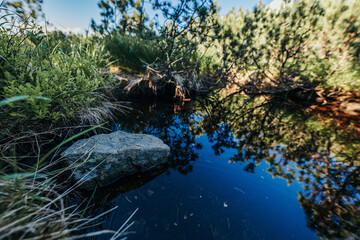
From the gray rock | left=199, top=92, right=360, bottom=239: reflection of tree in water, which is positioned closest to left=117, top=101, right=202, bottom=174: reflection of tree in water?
the gray rock

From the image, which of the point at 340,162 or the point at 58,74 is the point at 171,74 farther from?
the point at 340,162

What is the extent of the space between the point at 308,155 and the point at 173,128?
2.41 m

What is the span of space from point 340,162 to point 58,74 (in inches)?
163

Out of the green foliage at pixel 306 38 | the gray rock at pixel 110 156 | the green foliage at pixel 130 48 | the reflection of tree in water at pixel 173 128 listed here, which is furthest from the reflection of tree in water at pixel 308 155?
the green foliage at pixel 130 48

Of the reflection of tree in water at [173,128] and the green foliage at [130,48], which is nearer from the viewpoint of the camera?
the reflection of tree in water at [173,128]

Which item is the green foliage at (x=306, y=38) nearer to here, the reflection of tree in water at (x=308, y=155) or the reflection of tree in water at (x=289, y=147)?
the reflection of tree in water at (x=289, y=147)

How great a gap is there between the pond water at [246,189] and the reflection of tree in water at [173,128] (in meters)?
0.02

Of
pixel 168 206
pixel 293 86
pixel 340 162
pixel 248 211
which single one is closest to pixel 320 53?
pixel 293 86

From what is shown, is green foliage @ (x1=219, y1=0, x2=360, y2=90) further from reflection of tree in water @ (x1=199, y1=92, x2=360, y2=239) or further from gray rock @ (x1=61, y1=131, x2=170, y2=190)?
gray rock @ (x1=61, y1=131, x2=170, y2=190)

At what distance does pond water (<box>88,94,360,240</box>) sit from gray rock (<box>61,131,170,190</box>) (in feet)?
0.41

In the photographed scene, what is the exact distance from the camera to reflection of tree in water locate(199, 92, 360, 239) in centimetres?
131

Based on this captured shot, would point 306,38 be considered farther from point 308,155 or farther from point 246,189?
point 246,189

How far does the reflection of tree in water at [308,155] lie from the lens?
131 cm

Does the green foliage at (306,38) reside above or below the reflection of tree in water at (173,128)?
above
